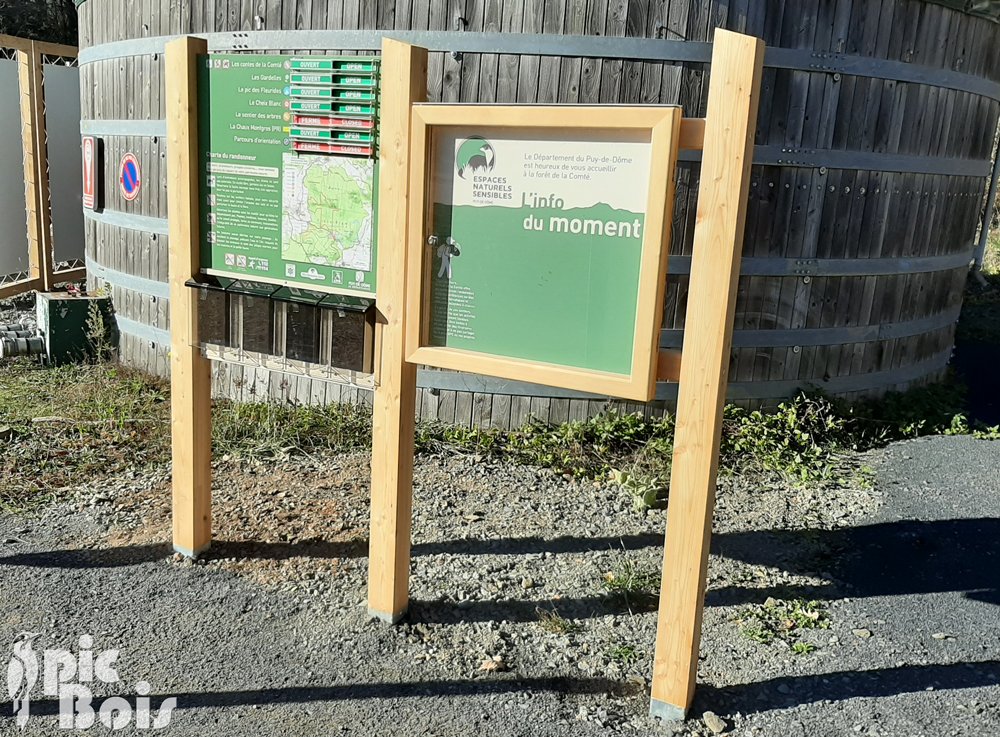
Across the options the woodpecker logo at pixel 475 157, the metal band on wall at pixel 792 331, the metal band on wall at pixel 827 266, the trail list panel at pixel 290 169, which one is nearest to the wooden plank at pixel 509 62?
the metal band on wall at pixel 827 266

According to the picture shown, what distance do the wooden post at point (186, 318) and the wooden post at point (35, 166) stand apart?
18.7 ft

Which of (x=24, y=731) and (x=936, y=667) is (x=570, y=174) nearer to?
(x=936, y=667)

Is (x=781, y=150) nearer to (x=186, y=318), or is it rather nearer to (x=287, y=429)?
(x=287, y=429)

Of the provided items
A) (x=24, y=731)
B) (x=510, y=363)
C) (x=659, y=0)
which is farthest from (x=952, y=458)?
(x=24, y=731)

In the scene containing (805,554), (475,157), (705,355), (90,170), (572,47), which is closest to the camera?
(705,355)

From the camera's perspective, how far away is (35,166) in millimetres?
9039

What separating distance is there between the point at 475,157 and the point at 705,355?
118cm

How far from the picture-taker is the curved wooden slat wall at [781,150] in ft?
18.8

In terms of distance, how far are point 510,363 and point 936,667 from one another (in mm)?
2175

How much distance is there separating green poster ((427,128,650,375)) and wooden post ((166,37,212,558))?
4.30 ft

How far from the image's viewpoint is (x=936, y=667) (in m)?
3.72

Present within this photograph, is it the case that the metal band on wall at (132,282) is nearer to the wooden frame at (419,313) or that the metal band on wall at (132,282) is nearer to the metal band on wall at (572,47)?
the metal band on wall at (572,47)

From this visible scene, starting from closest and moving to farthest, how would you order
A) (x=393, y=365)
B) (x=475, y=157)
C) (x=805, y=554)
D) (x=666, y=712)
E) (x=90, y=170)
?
(x=666, y=712), (x=475, y=157), (x=393, y=365), (x=805, y=554), (x=90, y=170)

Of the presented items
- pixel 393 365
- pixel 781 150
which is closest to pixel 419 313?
pixel 393 365
